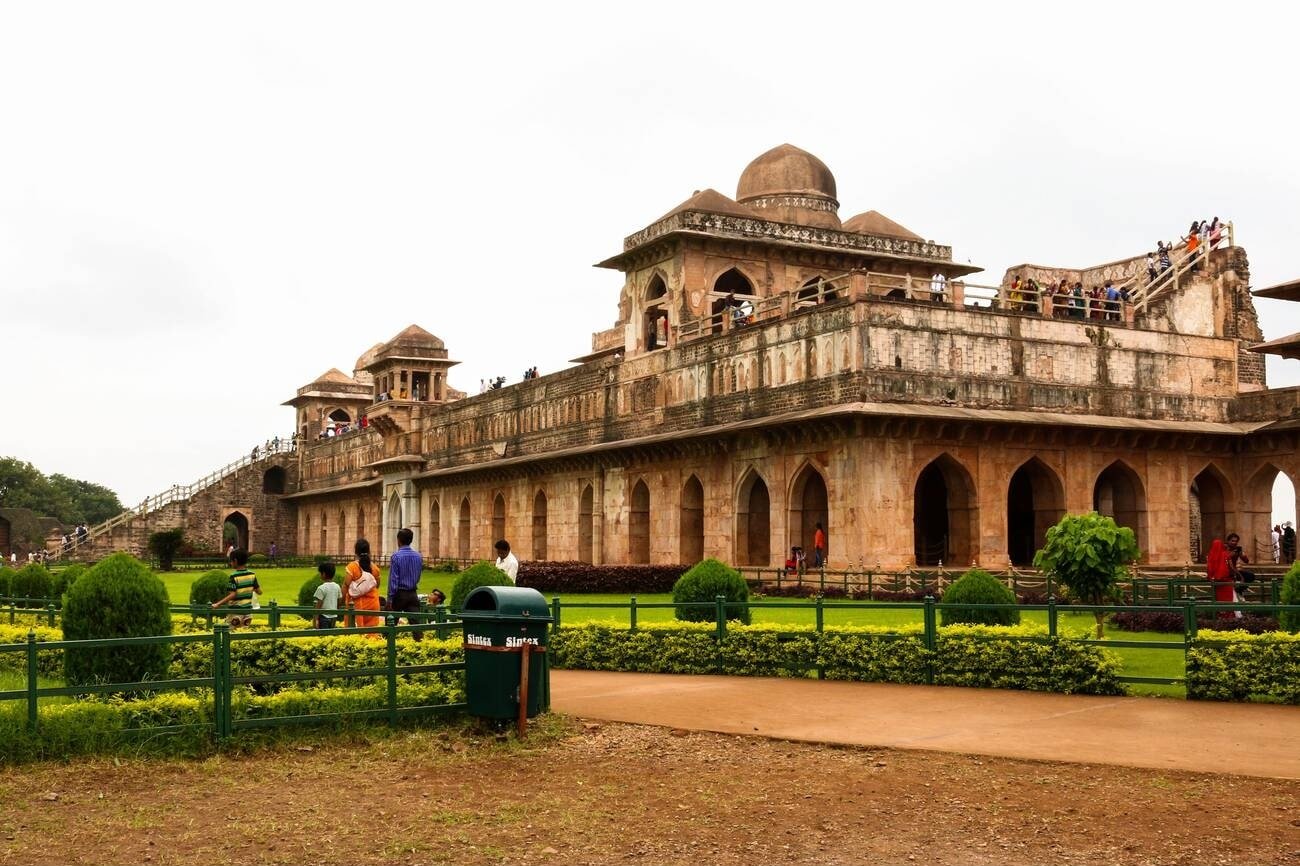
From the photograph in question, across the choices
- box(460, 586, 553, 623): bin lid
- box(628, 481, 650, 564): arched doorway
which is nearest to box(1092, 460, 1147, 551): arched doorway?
box(628, 481, 650, 564): arched doorway

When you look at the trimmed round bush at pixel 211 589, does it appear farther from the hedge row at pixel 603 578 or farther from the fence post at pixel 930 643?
the fence post at pixel 930 643

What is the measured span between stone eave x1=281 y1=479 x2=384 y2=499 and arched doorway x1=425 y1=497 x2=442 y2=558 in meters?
5.21

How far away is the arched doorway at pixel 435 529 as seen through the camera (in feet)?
173

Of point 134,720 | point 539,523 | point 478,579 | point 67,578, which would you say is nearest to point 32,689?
point 134,720

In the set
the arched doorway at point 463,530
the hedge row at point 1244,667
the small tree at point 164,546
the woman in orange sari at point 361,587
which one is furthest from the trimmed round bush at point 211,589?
the small tree at point 164,546

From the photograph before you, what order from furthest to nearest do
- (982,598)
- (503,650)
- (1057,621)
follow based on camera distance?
1. (982,598)
2. (1057,621)
3. (503,650)

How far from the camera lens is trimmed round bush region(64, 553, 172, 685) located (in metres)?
12.4

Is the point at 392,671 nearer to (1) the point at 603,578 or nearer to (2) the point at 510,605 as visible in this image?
(2) the point at 510,605

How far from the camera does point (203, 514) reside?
69688 millimetres

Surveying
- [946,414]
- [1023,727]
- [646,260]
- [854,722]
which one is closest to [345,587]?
[854,722]

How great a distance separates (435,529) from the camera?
2105 inches

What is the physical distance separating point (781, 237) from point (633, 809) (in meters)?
33.0

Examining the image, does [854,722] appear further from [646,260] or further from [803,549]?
[646,260]

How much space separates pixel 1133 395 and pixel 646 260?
15082 millimetres
